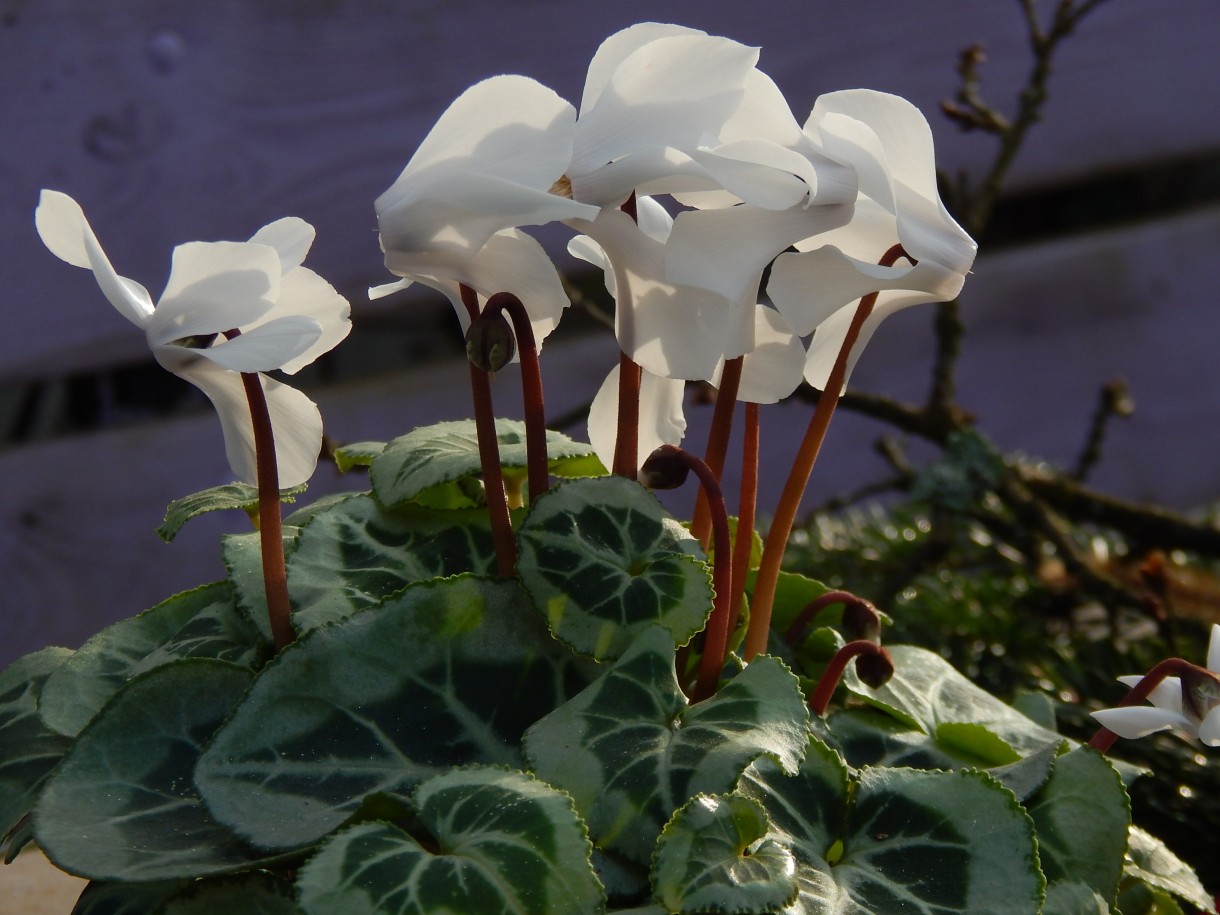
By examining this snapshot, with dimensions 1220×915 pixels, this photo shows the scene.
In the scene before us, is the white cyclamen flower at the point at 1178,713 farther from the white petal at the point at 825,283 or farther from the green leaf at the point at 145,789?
the green leaf at the point at 145,789

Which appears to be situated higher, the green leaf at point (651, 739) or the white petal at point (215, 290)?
the white petal at point (215, 290)

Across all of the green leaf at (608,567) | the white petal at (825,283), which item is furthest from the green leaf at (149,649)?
the white petal at (825,283)

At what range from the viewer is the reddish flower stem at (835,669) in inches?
16.0

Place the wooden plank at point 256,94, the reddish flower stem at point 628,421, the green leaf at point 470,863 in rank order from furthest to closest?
the wooden plank at point 256,94 → the reddish flower stem at point 628,421 → the green leaf at point 470,863

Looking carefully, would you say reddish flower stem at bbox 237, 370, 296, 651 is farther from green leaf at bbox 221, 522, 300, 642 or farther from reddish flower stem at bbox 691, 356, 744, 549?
reddish flower stem at bbox 691, 356, 744, 549

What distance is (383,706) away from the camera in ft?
1.22

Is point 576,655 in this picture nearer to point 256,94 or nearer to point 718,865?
point 718,865

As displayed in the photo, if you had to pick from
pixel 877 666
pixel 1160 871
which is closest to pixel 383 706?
pixel 877 666

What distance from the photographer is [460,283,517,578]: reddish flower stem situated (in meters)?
0.38

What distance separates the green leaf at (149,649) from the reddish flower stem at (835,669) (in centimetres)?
18

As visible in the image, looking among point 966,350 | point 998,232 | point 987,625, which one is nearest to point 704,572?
point 987,625

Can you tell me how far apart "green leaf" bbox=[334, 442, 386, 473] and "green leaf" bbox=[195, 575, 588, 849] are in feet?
0.42

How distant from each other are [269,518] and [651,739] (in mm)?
132

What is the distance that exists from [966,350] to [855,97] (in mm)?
1282
